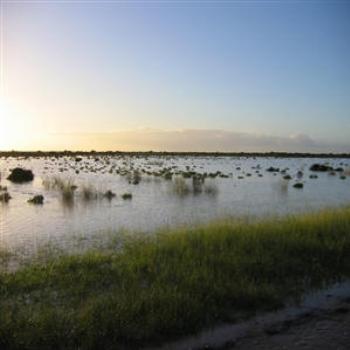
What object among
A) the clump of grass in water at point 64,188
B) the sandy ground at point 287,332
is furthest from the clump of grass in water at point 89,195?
the sandy ground at point 287,332

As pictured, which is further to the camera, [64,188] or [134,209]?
[64,188]

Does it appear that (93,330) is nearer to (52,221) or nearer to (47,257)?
A: (47,257)

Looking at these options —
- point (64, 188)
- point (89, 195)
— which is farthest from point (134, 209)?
point (64, 188)

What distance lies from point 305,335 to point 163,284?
296cm

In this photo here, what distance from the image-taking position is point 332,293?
9.68m

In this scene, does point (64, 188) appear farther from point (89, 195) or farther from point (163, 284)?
point (163, 284)

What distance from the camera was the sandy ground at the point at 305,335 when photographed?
6.96 m

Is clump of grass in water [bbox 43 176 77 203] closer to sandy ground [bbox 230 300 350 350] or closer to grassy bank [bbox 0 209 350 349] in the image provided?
grassy bank [bbox 0 209 350 349]

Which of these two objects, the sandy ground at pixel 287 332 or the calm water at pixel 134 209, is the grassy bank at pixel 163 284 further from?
the calm water at pixel 134 209

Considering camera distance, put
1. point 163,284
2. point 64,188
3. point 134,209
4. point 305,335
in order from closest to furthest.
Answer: point 305,335 → point 163,284 → point 134,209 → point 64,188

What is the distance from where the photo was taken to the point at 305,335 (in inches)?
291

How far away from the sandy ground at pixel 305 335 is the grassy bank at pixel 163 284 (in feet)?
2.85

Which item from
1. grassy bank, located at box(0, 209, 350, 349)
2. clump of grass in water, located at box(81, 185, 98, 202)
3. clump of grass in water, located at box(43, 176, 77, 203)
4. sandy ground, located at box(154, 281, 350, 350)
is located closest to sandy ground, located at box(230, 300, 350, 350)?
sandy ground, located at box(154, 281, 350, 350)

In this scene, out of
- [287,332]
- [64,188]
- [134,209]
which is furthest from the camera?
[64,188]
